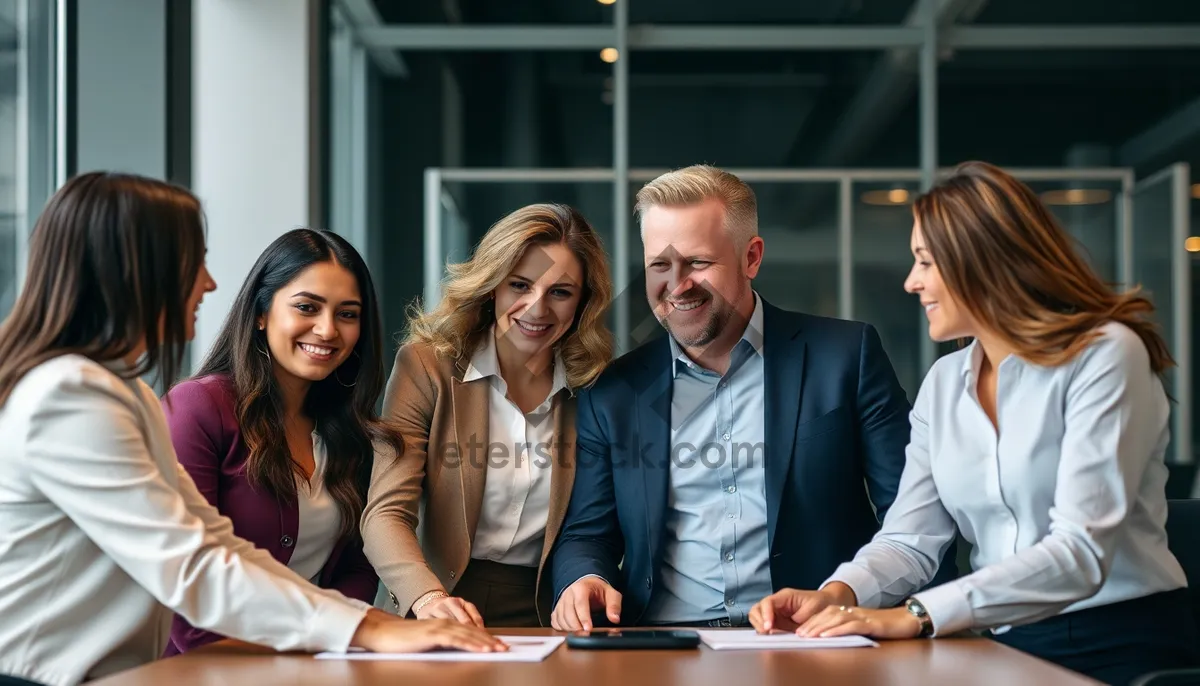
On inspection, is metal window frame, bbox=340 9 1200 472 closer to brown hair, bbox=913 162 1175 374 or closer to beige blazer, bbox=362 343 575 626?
beige blazer, bbox=362 343 575 626

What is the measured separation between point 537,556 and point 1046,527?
3.68 feet

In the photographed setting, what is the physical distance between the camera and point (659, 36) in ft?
19.7

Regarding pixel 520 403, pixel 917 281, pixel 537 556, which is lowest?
pixel 537 556

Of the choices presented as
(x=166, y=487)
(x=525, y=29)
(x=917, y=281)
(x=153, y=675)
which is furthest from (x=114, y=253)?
(x=525, y=29)

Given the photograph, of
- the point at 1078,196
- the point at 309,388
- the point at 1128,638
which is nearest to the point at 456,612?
the point at 309,388

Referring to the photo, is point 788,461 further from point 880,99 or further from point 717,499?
point 880,99

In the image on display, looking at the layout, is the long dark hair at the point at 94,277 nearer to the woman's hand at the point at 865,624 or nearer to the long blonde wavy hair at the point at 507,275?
the long blonde wavy hair at the point at 507,275

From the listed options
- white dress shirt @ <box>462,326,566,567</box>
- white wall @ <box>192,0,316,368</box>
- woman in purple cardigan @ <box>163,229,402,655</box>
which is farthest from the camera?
white wall @ <box>192,0,316,368</box>

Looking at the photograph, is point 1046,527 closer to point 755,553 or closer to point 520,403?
point 755,553

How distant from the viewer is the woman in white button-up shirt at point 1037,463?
71.2 inches

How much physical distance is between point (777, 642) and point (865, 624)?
0.48ft

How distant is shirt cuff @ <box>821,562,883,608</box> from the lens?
2.01 meters

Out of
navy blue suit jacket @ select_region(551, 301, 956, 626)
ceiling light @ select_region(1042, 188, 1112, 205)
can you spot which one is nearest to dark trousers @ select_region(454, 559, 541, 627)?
navy blue suit jacket @ select_region(551, 301, 956, 626)

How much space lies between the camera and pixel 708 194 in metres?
2.64
